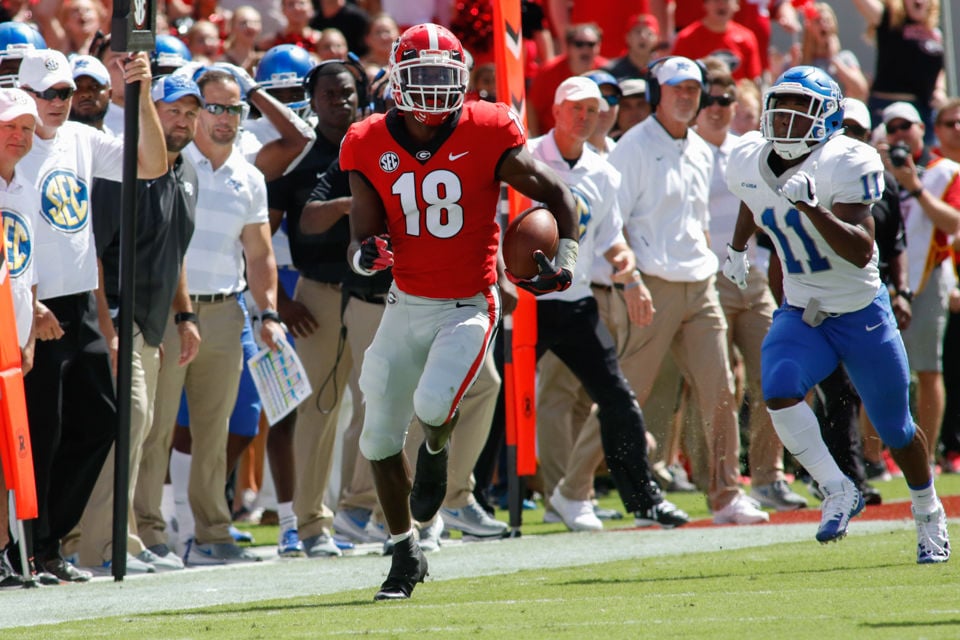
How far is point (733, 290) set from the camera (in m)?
9.77

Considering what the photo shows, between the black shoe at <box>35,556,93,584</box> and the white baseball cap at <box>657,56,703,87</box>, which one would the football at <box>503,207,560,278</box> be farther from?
the white baseball cap at <box>657,56,703,87</box>

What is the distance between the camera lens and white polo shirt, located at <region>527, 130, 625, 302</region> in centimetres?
892

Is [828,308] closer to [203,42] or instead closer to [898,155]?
[898,155]

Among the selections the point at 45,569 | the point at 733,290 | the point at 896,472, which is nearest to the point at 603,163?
the point at 733,290

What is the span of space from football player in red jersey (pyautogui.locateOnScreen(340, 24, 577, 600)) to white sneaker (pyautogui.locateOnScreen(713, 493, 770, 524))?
3.03m

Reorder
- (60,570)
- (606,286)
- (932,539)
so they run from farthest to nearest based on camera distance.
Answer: (606,286) → (60,570) → (932,539)

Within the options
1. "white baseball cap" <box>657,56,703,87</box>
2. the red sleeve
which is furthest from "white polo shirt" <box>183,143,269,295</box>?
the red sleeve

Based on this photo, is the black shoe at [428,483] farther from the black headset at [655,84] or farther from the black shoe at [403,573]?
the black headset at [655,84]

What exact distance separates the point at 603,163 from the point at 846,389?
81.8 inches

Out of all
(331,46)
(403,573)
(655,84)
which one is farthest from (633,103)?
(403,573)

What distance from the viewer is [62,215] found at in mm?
7125

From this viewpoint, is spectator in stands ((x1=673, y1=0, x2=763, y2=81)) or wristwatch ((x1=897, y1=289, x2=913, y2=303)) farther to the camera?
spectator in stands ((x1=673, y1=0, x2=763, y2=81))

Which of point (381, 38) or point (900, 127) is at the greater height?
point (381, 38)

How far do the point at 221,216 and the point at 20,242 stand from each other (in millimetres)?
1408
